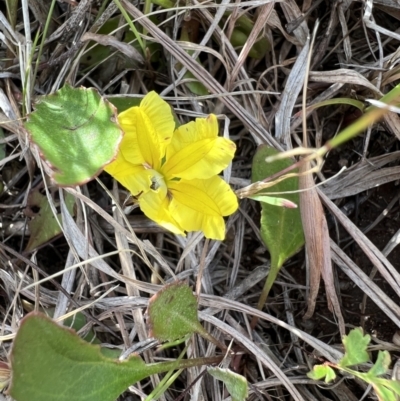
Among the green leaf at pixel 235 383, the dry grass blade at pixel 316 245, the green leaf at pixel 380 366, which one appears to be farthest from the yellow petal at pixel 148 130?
the green leaf at pixel 380 366

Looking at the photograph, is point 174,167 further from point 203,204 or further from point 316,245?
point 316,245

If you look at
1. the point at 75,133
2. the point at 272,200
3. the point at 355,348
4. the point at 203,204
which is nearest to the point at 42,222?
the point at 75,133

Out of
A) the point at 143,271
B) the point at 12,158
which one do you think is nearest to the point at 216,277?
the point at 143,271

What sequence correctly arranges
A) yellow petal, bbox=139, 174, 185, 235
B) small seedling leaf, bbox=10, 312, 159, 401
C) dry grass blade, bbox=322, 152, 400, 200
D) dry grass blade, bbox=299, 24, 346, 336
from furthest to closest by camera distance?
dry grass blade, bbox=322, 152, 400, 200 → dry grass blade, bbox=299, 24, 346, 336 → yellow petal, bbox=139, 174, 185, 235 → small seedling leaf, bbox=10, 312, 159, 401

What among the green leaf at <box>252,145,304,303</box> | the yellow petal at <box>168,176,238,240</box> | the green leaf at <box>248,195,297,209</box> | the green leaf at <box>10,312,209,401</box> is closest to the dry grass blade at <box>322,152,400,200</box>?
the green leaf at <box>252,145,304,303</box>

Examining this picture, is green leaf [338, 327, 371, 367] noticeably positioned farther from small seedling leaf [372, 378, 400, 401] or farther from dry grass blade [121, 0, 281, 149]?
dry grass blade [121, 0, 281, 149]

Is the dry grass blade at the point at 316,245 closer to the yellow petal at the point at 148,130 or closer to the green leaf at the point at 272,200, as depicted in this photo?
the green leaf at the point at 272,200
